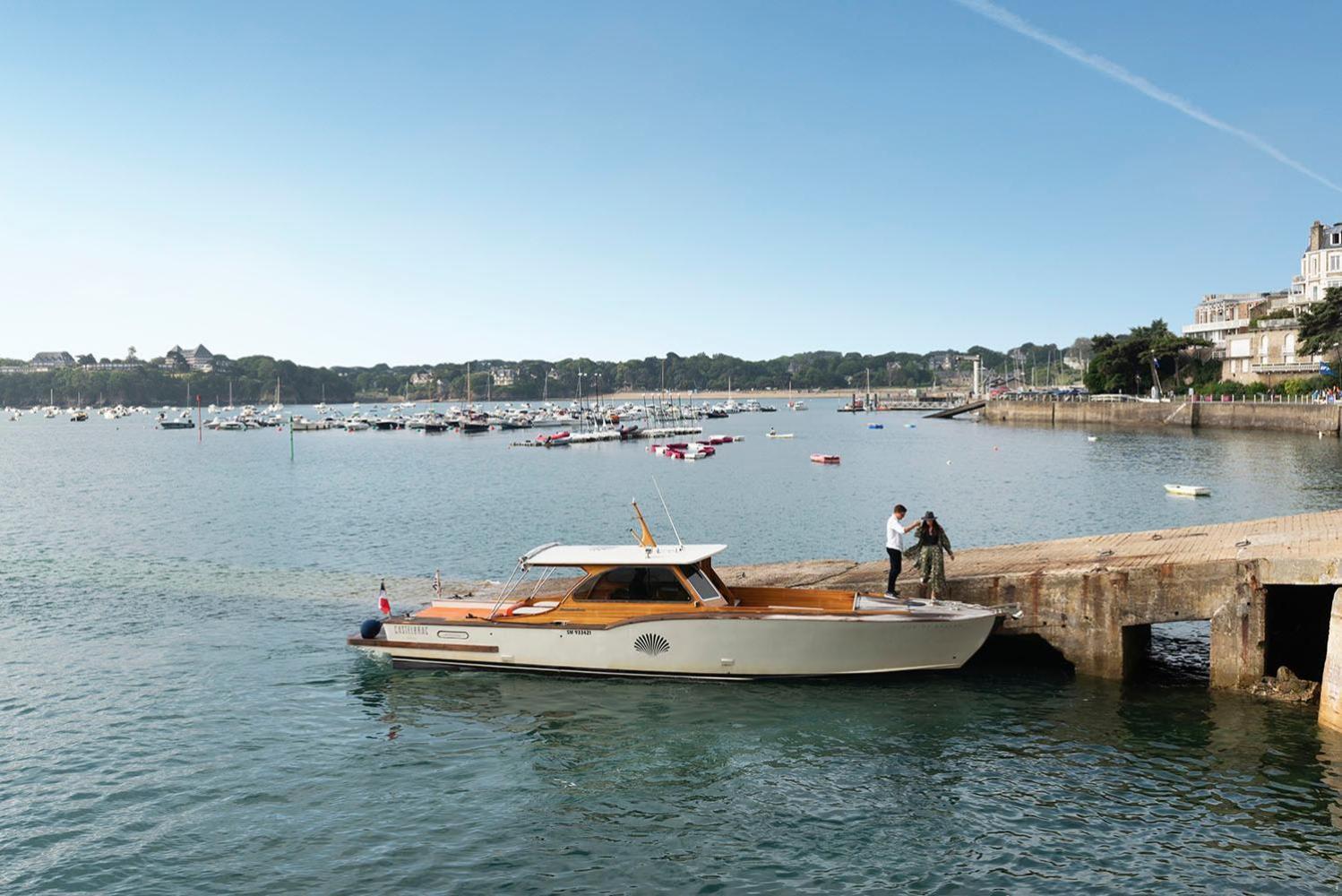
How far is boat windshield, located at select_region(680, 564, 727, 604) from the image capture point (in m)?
17.4

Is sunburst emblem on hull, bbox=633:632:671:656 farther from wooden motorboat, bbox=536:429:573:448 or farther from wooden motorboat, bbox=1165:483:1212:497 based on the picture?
wooden motorboat, bbox=536:429:573:448

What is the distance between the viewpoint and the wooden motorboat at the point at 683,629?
16.9 metres

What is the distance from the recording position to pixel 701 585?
1758cm

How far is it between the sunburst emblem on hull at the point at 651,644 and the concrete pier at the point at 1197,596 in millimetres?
4910

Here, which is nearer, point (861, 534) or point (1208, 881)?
point (1208, 881)

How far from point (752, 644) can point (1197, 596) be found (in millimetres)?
7347

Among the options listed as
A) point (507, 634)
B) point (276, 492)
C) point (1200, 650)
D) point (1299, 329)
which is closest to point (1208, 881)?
point (1200, 650)

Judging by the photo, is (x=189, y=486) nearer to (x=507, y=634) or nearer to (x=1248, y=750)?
(x=507, y=634)

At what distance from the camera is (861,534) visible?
4022cm

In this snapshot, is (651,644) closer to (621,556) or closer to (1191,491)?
(621,556)

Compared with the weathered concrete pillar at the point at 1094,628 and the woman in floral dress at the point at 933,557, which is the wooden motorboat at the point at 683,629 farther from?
the weathered concrete pillar at the point at 1094,628

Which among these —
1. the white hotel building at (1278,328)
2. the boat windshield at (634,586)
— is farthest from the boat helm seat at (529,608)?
the white hotel building at (1278,328)

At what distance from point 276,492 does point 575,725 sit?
51.5m

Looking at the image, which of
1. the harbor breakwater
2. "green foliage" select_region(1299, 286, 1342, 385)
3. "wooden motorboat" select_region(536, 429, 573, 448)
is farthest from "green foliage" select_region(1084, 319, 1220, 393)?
"wooden motorboat" select_region(536, 429, 573, 448)
